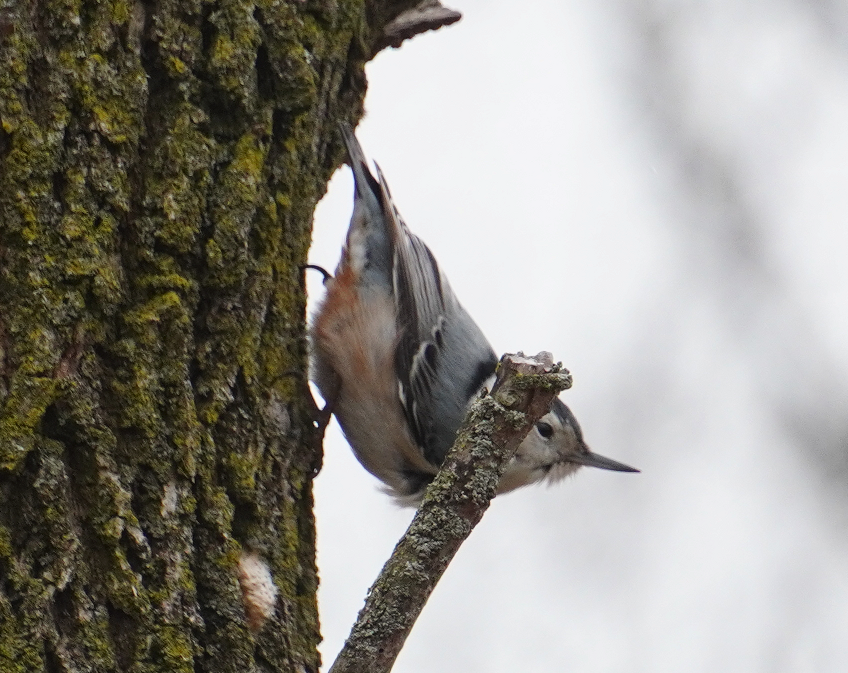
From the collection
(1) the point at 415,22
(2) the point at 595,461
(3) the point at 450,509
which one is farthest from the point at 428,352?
(3) the point at 450,509

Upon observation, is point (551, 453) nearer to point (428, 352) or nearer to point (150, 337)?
point (428, 352)

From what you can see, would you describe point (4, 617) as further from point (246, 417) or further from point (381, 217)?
point (381, 217)

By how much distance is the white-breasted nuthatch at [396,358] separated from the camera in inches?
103

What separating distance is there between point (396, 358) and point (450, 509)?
1.15 m

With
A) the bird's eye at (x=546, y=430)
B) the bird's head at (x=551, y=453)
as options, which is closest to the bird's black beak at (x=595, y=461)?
the bird's head at (x=551, y=453)

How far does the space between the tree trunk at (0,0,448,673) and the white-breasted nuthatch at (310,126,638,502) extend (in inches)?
25.9

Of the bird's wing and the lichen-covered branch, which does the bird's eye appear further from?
the lichen-covered branch

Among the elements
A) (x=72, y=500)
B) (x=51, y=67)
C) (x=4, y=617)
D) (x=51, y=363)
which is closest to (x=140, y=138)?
(x=51, y=67)

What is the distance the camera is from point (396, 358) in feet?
8.95

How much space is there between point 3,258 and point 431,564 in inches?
31.3

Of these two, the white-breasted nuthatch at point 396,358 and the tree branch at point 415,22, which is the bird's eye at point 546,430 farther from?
the tree branch at point 415,22

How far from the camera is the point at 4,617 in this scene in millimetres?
1248

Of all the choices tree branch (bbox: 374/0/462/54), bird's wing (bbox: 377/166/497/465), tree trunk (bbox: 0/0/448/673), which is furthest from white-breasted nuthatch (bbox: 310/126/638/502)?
tree trunk (bbox: 0/0/448/673)

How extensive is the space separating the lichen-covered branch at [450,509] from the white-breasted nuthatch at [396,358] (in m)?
0.94
